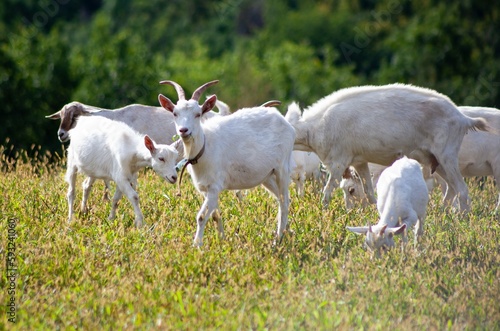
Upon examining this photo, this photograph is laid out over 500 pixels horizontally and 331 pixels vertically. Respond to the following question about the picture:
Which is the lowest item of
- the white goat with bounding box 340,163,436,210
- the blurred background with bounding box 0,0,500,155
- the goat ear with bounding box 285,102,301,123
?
the blurred background with bounding box 0,0,500,155

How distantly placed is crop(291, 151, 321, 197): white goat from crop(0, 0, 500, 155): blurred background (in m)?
13.9

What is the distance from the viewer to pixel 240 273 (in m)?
8.24

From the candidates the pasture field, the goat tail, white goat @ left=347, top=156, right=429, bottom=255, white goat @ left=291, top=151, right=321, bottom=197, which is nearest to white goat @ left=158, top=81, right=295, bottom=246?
the pasture field

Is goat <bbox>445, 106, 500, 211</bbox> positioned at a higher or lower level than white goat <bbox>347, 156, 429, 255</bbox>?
lower

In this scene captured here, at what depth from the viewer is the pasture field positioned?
7.11 m

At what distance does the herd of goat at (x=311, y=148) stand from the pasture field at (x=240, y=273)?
35cm

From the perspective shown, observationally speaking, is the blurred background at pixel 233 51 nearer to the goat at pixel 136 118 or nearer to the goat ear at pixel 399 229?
the goat at pixel 136 118

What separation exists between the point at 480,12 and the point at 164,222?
33.9 m

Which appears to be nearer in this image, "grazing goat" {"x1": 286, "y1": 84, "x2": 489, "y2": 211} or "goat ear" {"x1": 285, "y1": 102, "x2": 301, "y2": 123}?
"grazing goat" {"x1": 286, "y1": 84, "x2": 489, "y2": 211}

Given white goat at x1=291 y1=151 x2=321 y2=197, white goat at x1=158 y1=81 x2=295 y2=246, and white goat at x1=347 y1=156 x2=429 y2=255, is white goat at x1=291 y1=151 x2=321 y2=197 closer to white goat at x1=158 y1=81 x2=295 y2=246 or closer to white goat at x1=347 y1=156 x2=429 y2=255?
white goat at x1=158 y1=81 x2=295 y2=246

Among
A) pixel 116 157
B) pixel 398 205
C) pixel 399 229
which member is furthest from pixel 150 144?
pixel 399 229

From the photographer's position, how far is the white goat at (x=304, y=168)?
519 inches

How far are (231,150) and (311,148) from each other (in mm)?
2524

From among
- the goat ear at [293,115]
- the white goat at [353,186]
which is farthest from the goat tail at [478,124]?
the goat ear at [293,115]
